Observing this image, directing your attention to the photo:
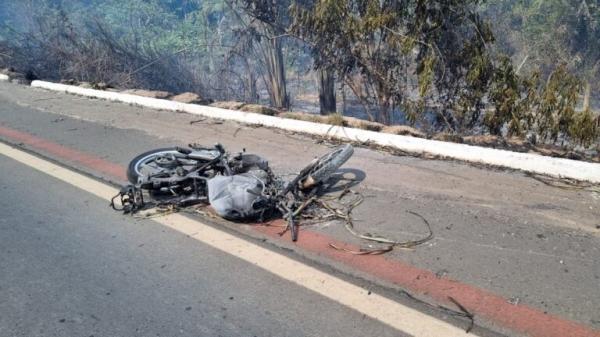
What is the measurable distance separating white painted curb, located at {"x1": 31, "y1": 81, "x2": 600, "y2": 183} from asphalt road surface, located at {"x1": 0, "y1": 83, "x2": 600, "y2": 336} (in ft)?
0.86

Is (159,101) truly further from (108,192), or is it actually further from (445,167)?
(445,167)

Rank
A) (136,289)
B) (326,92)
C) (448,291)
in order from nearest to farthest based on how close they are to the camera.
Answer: (448,291) → (136,289) → (326,92)

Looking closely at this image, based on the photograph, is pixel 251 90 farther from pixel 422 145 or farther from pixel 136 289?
pixel 136 289

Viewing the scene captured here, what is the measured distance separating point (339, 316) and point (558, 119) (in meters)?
5.90

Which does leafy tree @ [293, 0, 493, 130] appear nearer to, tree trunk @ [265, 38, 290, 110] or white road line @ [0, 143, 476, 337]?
white road line @ [0, 143, 476, 337]

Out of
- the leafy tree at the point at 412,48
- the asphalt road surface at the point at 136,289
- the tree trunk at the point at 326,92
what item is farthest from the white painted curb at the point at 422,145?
the tree trunk at the point at 326,92

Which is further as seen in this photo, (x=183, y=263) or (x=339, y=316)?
(x=183, y=263)

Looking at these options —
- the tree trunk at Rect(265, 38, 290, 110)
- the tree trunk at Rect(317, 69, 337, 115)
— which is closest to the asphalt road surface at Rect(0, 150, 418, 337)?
the tree trunk at Rect(317, 69, 337, 115)

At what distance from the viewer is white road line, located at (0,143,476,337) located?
271cm

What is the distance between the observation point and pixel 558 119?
712cm

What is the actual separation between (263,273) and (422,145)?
3.55m

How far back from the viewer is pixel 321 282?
3.17 metres

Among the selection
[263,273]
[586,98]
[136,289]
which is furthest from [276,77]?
[136,289]

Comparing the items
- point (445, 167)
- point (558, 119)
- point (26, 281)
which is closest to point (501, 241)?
point (445, 167)
